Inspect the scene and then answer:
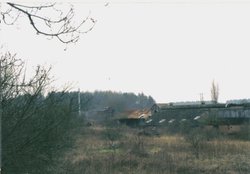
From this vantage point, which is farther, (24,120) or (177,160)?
(177,160)

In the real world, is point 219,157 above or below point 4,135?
below

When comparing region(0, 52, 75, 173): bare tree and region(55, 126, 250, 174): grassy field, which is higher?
region(0, 52, 75, 173): bare tree

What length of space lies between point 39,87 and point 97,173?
45.1ft

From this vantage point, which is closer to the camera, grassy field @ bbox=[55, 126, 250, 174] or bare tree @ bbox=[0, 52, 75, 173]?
bare tree @ bbox=[0, 52, 75, 173]

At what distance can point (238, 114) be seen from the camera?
2192 inches

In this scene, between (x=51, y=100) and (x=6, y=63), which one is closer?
(x=6, y=63)

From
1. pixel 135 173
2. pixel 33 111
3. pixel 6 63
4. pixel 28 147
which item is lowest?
pixel 135 173

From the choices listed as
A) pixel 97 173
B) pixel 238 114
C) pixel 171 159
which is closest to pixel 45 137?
pixel 97 173

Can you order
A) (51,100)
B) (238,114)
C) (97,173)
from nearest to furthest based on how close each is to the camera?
(51,100)
(97,173)
(238,114)

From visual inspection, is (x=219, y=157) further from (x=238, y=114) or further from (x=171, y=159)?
(x=238, y=114)

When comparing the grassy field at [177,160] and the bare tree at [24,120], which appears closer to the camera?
the bare tree at [24,120]

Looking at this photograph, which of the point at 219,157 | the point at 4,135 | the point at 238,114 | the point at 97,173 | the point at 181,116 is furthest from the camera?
the point at 181,116

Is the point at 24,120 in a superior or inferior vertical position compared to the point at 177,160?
superior

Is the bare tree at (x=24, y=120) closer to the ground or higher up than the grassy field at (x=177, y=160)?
higher up
